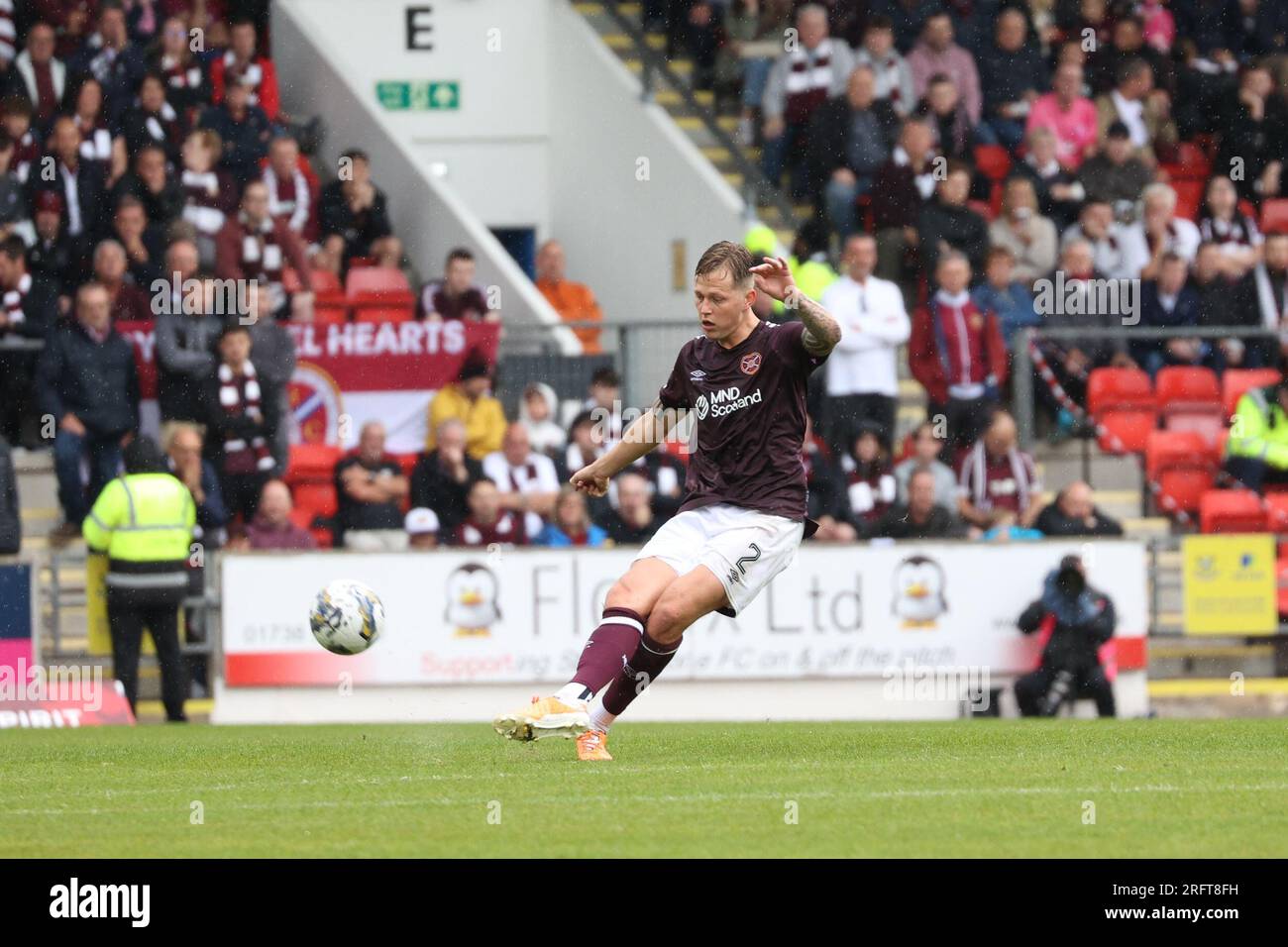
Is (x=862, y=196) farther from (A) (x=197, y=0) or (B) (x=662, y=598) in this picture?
(B) (x=662, y=598)

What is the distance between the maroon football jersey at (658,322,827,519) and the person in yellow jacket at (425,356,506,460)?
8.83 m

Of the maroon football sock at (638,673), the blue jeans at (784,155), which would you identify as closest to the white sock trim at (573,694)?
the maroon football sock at (638,673)

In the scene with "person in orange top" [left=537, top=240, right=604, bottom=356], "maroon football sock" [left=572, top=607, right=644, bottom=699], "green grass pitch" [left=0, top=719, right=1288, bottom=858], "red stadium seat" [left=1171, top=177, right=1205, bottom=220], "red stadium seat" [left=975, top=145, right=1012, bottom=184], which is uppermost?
"red stadium seat" [left=975, top=145, right=1012, bottom=184]

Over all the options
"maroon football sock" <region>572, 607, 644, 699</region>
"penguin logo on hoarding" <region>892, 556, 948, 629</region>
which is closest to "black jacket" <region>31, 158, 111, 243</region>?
"penguin logo on hoarding" <region>892, 556, 948, 629</region>

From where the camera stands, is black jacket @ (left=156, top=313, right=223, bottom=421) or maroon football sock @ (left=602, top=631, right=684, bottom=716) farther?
black jacket @ (left=156, top=313, right=223, bottom=421)

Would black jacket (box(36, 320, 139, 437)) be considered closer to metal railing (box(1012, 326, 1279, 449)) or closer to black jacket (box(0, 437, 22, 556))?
black jacket (box(0, 437, 22, 556))

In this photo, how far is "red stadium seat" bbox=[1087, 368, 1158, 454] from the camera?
20.5 meters

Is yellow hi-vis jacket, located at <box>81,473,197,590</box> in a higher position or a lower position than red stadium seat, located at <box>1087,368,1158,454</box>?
lower

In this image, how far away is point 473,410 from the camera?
64.4ft

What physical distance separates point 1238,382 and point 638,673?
1131 centimetres

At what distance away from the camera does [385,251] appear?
21234 millimetres

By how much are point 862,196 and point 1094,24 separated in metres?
4.54

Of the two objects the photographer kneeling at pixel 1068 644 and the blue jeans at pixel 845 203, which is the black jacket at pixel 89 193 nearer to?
the blue jeans at pixel 845 203
